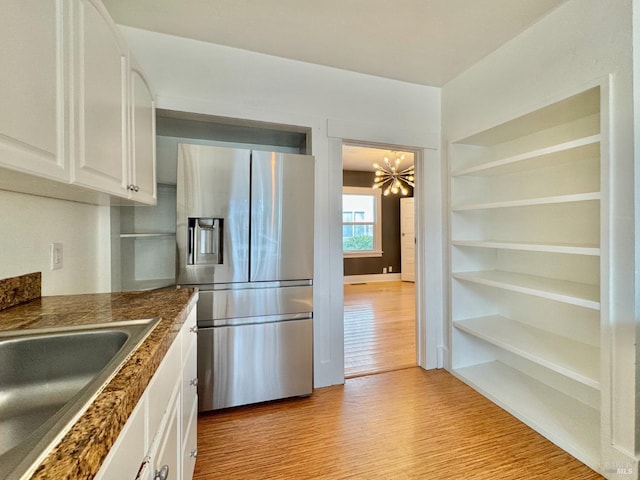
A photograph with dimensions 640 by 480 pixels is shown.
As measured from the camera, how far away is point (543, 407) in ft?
6.48

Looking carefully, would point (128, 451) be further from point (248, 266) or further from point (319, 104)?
point (319, 104)

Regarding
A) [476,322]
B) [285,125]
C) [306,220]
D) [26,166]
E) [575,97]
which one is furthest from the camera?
[476,322]

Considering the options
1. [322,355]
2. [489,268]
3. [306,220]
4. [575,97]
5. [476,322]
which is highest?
[575,97]

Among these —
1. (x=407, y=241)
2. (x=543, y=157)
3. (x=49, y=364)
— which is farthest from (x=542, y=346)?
(x=407, y=241)

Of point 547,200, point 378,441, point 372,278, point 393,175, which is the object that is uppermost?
point 393,175

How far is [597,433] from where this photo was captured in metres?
1.70

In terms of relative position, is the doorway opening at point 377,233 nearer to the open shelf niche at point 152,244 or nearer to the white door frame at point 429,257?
the white door frame at point 429,257

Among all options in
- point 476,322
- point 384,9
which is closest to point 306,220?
point 384,9

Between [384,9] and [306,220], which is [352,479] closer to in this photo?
[306,220]

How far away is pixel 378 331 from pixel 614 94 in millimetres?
2926

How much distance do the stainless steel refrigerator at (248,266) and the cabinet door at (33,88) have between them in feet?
3.13

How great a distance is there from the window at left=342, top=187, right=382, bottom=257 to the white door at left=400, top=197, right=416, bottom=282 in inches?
20.9

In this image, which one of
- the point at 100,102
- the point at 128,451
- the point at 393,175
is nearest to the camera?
the point at 128,451

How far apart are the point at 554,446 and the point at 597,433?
0.28 meters
